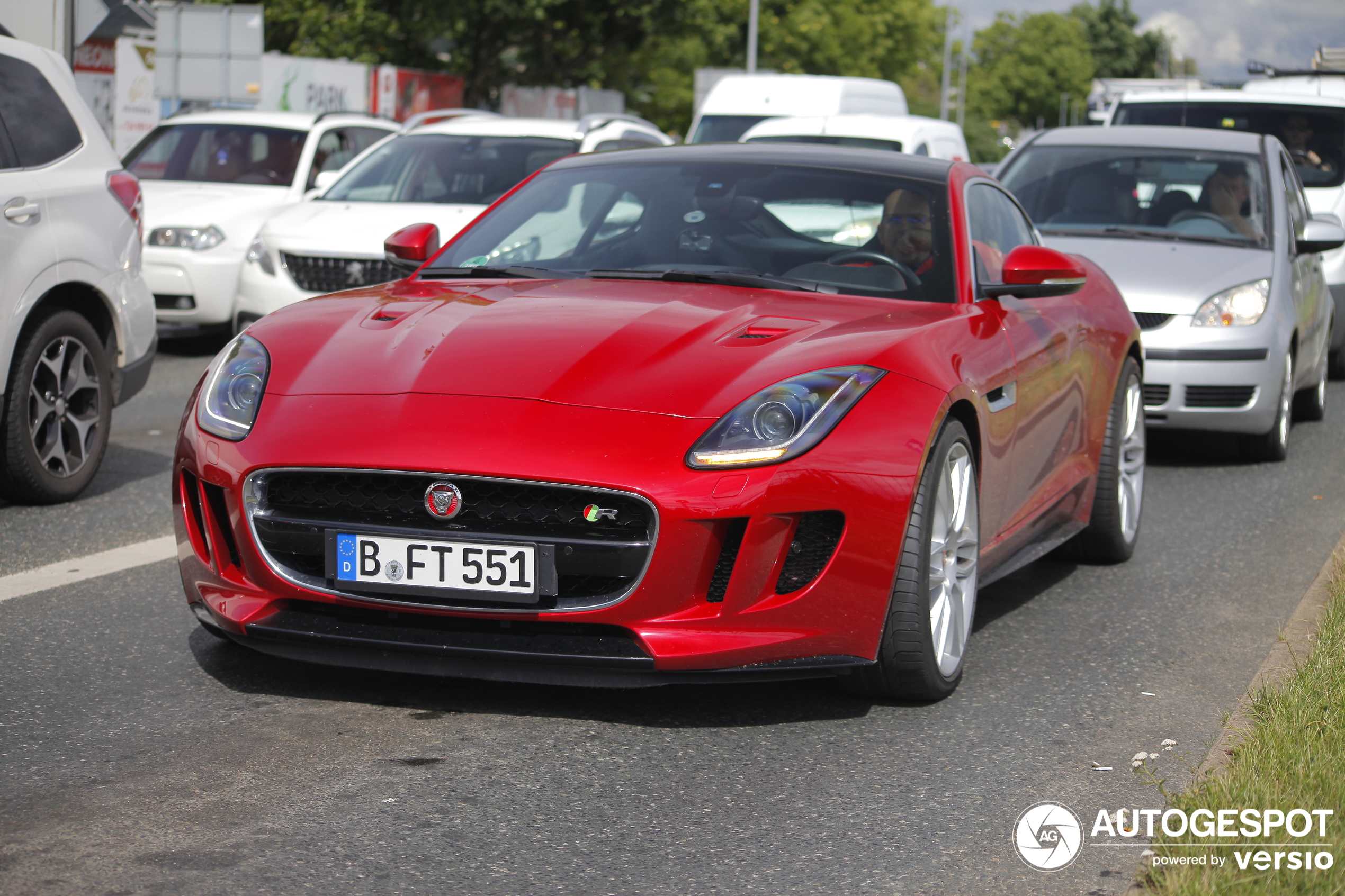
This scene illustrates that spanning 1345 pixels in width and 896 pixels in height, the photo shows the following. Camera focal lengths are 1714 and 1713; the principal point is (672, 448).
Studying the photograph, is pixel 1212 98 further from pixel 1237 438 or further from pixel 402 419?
pixel 402 419

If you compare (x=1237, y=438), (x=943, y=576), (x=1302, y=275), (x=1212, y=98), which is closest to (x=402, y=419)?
(x=943, y=576)

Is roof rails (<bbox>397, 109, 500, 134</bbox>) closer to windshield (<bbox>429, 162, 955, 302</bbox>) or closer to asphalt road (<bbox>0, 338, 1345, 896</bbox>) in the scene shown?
windshield (<bbox>429, 162, 955, 302</bbox>)

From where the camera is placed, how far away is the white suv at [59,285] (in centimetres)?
653

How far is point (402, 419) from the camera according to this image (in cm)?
399

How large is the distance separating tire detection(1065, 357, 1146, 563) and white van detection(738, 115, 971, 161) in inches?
326

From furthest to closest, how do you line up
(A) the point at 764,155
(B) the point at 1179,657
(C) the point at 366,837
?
(A) the point at 764,155 < (B) the point at 1179,657 < (C) the point at 366,837

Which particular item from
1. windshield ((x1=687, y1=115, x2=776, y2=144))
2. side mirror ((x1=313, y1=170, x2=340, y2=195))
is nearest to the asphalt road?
side mirror ((x1=313, y1=170, x2=340, y2=195))

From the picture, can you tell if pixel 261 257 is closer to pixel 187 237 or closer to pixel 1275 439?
pixel 187 237

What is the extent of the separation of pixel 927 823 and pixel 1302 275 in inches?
282

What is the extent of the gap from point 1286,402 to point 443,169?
19.2 ft

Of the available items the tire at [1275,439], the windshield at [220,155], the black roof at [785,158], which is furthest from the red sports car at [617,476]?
the windshield at [220,155]

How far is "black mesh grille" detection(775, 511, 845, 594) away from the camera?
394 cm

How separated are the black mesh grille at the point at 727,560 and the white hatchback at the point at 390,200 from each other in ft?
22.0

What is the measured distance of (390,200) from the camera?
1171 cm
